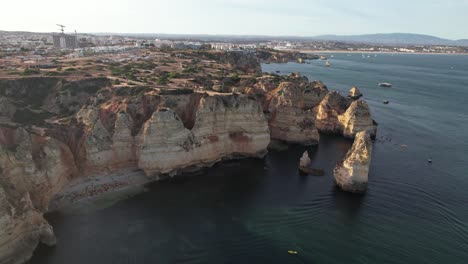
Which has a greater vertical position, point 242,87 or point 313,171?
point 242,87

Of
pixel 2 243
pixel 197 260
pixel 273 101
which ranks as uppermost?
pixel 273 101

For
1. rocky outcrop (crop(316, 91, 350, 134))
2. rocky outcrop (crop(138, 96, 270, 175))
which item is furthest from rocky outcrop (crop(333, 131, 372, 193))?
rocky outcrop (crop(316, 91, 350, 134))

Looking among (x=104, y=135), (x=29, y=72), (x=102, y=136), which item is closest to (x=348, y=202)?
(x=104, y=135)

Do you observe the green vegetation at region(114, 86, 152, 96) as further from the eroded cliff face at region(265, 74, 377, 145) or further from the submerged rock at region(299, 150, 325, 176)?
the submerged rock at region(299, 150, 325, 176)

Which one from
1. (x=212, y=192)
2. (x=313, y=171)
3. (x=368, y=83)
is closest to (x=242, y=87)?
(x=313, y=171)

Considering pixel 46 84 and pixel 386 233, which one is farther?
pixel 46 84

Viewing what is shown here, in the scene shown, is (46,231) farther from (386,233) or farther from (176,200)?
(386,233)
